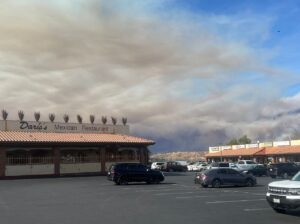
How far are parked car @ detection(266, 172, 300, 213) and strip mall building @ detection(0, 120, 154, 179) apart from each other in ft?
125

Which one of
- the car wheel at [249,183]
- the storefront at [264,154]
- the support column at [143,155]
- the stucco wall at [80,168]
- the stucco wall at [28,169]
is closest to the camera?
the car wheel at [249,183]

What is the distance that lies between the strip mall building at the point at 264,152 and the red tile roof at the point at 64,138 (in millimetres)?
30429

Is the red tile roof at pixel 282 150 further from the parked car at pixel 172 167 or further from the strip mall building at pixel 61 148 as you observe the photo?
the strip mall building at pixel 61 148

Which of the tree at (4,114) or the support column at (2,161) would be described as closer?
the support column at (2,161)

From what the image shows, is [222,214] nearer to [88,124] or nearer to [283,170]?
[283,170]

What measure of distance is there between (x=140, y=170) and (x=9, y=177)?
61.2 feet

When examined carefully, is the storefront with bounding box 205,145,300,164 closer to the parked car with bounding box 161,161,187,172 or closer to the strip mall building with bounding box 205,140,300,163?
the strip mall building with bounding box 205,140,300,163

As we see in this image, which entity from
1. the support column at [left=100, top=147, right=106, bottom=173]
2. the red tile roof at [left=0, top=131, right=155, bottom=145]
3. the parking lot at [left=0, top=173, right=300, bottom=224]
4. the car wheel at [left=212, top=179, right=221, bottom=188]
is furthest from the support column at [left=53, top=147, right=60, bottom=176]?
the parking lot at [left=0, top=173, right=300, bottom=224]

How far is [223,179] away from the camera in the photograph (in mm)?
31531

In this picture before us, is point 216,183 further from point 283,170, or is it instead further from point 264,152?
point 264,152

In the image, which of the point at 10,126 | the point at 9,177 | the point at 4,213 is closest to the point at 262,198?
the point at 4,213

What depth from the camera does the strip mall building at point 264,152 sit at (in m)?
79.8

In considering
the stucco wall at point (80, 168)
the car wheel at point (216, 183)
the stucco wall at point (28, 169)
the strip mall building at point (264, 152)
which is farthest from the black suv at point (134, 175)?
the strip mall building at point (264, 152)

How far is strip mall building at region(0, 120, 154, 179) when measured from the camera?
5084 centimetres
